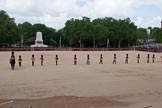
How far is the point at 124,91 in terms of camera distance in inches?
699

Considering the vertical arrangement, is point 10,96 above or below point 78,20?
below

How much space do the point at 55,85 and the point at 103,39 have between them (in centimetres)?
11242

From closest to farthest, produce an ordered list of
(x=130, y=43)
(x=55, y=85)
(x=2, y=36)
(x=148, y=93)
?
1. (x=148, y=93)
2. (x=55, y=85)
3. (x=2, y=36)
4. (x=130, y=43)

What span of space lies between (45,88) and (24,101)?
3852mm

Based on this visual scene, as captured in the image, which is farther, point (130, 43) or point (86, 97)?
point (130, 43)

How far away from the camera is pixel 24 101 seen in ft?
47.7

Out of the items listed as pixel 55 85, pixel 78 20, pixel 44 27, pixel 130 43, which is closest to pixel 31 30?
pixel 44 27

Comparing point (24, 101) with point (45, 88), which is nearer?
point (24, 101)

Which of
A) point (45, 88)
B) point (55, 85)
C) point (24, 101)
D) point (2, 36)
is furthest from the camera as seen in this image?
point (2, 36)

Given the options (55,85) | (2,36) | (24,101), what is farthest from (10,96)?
(2,36)

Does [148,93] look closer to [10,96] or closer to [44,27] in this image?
[10,96]

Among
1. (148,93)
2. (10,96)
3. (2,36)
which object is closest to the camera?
(10,96)

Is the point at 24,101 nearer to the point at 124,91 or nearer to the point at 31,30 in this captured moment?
the point at 124,91

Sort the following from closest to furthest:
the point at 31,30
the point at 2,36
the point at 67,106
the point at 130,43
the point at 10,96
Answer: the point at 67,106 < the point at 10,96 < the point at 2,36 < the point at 130,43 < the point at 31,30
